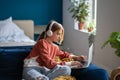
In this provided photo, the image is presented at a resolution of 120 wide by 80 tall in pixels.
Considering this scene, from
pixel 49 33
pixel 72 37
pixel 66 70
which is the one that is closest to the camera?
pixel 66 70

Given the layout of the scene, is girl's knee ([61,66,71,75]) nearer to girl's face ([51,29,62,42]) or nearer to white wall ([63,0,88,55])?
girl's face ([51,29,62,42])

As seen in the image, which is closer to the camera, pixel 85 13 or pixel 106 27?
pixel 106 27

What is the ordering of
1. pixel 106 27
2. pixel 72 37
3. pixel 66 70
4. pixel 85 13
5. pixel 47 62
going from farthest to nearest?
pixel 72 37 → pixel 85 13 → pixel 106 27 → pixel 47 62 → pixel 66 70

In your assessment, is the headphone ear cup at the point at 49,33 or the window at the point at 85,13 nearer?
the headphone ear cup at the point at 49,33

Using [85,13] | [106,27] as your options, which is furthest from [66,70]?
[85,13]

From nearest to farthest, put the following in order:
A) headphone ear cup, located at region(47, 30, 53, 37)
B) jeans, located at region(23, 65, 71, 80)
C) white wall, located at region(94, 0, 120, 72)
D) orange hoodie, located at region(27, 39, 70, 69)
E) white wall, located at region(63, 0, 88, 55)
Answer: jeans, located at region(23, 65, 71, 80)
orange hoodie, located at region(27, 39, 70, 69)
headphone ear cup, located at region(47, 30, 53, 37)
white wall, located at region(94, 0, 120, 72)
white wall, located at region(63, 0, 88, 55)

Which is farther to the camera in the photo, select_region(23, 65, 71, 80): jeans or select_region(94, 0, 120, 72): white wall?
select_region(94, 0, 120, 72): white wall

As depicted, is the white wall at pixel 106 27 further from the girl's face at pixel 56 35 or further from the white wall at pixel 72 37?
the girl's face at pixel 56 35

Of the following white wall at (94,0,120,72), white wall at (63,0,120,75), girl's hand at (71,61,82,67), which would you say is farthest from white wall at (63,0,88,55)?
girl's hand at (71,61,82,67)

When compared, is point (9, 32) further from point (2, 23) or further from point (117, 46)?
point (117, 46)

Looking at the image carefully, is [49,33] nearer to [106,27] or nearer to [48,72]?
[48,72]

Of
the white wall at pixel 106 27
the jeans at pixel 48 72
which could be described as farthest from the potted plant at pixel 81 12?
the jeans at pixel 48 72

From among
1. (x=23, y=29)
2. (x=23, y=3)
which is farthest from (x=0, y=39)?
(x=23, y=3)

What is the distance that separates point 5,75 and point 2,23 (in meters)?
3.08
